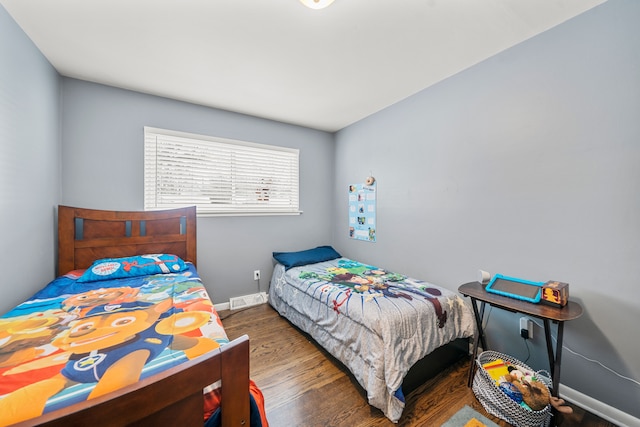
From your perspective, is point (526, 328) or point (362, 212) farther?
point (362, 212)

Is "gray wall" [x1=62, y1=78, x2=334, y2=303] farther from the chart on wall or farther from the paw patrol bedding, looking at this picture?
the paw patrol bedding

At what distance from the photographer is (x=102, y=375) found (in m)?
0.74

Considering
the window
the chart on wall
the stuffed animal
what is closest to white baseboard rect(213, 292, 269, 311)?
the window

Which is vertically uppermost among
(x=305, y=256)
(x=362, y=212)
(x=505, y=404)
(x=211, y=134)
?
(x=211, y=134)

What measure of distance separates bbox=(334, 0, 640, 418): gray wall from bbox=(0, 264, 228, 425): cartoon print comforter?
6.52ft

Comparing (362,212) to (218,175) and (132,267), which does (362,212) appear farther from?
(132,267)

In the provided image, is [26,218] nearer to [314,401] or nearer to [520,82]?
[314,401]

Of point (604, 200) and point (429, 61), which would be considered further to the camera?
point (429, 61)

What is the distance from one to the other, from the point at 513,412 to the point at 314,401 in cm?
113


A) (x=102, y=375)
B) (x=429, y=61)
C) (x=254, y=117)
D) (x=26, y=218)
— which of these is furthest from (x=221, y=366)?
(x=254, y=117)

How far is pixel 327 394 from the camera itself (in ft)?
5.08

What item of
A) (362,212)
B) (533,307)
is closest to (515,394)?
(533,307)

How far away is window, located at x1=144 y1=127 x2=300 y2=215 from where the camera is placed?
2.39 m

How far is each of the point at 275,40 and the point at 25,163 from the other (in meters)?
1.85
